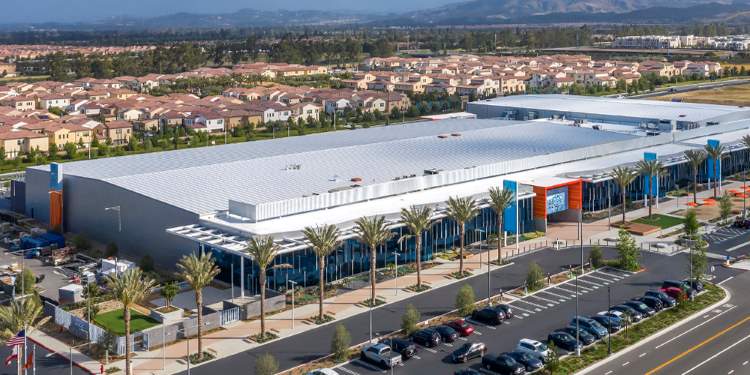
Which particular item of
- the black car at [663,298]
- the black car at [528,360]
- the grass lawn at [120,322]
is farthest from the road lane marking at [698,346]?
the grass lawn at [120,322]

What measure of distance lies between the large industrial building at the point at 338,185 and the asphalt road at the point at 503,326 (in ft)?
14.1

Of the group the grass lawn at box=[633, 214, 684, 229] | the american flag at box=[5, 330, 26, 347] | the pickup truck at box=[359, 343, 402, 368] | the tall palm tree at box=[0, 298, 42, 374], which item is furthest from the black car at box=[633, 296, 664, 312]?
the american flag at box=[5, 330, 26, 347]

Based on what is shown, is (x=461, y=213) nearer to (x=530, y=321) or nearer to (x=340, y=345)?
(x=530, y=321)

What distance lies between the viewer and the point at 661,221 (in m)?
52.2

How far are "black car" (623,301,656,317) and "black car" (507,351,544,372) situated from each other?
7.29 meters

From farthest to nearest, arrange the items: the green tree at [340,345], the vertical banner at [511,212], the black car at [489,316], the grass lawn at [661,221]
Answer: the grass lawn at [661,221]
the vertical banner at [511,212]
the black car at [489,316]
the green tree at [340,345]

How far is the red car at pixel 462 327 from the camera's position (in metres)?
33.4

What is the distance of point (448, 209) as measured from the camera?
43344 mm

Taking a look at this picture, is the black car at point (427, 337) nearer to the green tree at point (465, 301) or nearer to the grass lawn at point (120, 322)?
the green tree at point (465, 301)

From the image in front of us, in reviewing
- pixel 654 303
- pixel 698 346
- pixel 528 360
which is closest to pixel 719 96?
pixel 654 303

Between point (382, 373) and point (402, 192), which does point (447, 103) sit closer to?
point (402, 192)

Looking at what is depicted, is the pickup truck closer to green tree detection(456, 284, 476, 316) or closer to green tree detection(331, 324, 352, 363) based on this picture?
green tree detection(331, 324, 352, 363)

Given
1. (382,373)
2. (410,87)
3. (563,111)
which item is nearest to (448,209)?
(382,373)

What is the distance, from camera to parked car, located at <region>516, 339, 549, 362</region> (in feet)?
100
